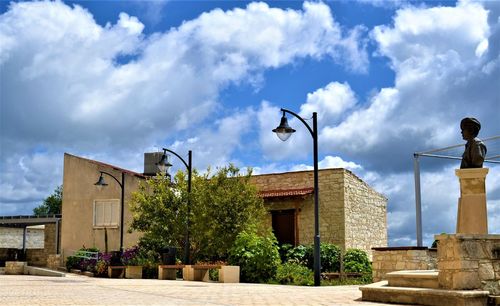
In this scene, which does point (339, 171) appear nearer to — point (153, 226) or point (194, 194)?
point (194, 194)

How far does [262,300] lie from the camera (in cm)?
1016

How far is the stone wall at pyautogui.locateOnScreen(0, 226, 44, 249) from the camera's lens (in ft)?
138

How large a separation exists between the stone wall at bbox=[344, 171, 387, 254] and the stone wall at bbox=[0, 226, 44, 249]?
25.2 m

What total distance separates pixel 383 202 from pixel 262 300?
1965 cm

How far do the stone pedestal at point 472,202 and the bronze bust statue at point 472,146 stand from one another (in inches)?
6.9

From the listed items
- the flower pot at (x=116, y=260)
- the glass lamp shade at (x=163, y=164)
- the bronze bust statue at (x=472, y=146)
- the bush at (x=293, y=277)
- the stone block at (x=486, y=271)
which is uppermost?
the glass lamp shade at (x=163, y=164)

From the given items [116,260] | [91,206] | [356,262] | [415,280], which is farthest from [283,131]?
[91,206]

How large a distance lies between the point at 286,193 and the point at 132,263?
6.89 meters

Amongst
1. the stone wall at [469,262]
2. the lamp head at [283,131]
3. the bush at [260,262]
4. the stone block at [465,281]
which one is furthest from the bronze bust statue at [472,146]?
the bush at [260,262]

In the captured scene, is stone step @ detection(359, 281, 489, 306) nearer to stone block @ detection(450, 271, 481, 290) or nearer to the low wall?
stone block @ detection(450, 271, 481, 290)

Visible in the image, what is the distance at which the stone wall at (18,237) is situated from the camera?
1651 inches

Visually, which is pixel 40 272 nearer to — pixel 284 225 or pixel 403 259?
pixel 284 225

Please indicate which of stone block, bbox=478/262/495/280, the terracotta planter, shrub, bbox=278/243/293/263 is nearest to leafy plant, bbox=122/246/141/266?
the terracotta planter

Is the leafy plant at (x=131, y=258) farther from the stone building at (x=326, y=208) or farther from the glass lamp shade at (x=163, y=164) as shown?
the stone building at (x=326, y=208)
